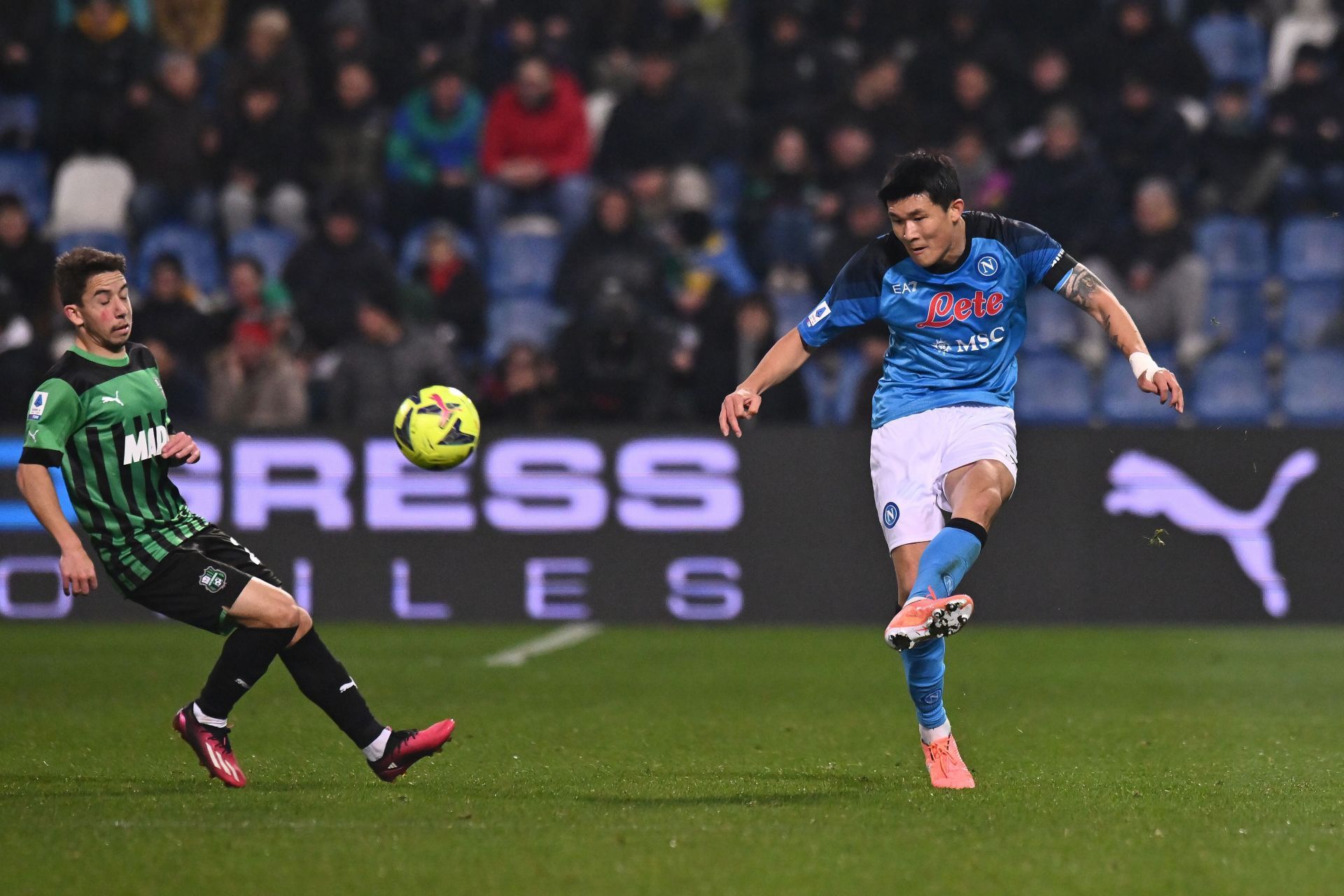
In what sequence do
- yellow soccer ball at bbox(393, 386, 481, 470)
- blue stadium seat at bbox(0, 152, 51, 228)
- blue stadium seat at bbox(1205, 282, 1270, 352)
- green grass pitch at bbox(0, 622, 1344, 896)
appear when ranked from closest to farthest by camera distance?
green grass pitch at bbox(0, 622, 1344, 896) < yellow soccer ball at bbox(393, 386, 481, 470) < blue stadium seat at bbox(1205, 282, 1270, 352) < blue stadium seat at bbox(0, 152, 51, 228)

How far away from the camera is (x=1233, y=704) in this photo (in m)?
8.70

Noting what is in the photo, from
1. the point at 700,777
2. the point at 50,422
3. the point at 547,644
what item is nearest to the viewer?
the point at 50,422

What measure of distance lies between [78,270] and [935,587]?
9.69 ft

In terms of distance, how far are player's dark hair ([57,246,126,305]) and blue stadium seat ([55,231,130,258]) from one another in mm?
9614

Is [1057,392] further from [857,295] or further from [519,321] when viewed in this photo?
[857,295]

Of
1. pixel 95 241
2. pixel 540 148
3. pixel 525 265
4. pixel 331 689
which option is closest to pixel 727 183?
pixel 540 148

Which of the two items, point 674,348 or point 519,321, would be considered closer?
point 674,348

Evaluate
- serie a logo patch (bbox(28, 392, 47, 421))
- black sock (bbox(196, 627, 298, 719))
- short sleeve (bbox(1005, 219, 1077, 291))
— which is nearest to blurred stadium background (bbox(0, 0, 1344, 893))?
black sock (bbox(196, 627, 298, 719))

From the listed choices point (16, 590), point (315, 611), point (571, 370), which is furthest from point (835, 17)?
point (16, 590)

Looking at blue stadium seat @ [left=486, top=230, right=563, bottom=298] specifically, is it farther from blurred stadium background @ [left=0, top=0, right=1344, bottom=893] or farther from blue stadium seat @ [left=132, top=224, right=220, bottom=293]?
blue stadium seat @ [left=132, top=224, right=220, bottom=293]

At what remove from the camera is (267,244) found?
1523 cm

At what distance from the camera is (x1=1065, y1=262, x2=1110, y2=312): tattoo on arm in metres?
6.16

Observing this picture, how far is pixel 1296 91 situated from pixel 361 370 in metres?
7.60

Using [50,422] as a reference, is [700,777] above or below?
below
